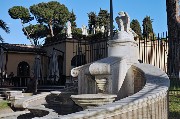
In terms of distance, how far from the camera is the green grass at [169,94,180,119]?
7.43 m

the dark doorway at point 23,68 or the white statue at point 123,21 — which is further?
the dark doorway at point 23,68

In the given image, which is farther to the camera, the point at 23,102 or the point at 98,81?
the point at 23,102

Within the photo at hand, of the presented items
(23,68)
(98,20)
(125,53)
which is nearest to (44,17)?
(98,20)

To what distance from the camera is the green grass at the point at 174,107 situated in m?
7.43

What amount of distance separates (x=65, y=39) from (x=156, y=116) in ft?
77.2

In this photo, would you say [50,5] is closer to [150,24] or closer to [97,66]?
[150,24]

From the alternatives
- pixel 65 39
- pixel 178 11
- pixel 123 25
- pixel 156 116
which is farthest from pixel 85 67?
pixel 65 39

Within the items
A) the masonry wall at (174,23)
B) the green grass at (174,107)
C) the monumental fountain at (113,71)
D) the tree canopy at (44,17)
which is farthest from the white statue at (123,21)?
the tree canopy at (44,17)

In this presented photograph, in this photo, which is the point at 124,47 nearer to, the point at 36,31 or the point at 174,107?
the point at 174,107

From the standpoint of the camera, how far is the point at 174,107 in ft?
26.9

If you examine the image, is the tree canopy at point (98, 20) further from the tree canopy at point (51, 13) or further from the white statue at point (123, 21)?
the white statue at point (123, 21)

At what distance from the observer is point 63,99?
9258 mm

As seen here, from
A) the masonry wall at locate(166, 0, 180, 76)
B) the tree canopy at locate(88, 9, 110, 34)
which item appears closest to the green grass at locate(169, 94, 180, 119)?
the masonry wall at locate(166, 0, 180, 76)

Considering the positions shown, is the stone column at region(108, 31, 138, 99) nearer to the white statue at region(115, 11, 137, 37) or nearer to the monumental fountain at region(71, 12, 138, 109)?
the monumental fountain at region(71, 12, 138, 109)
